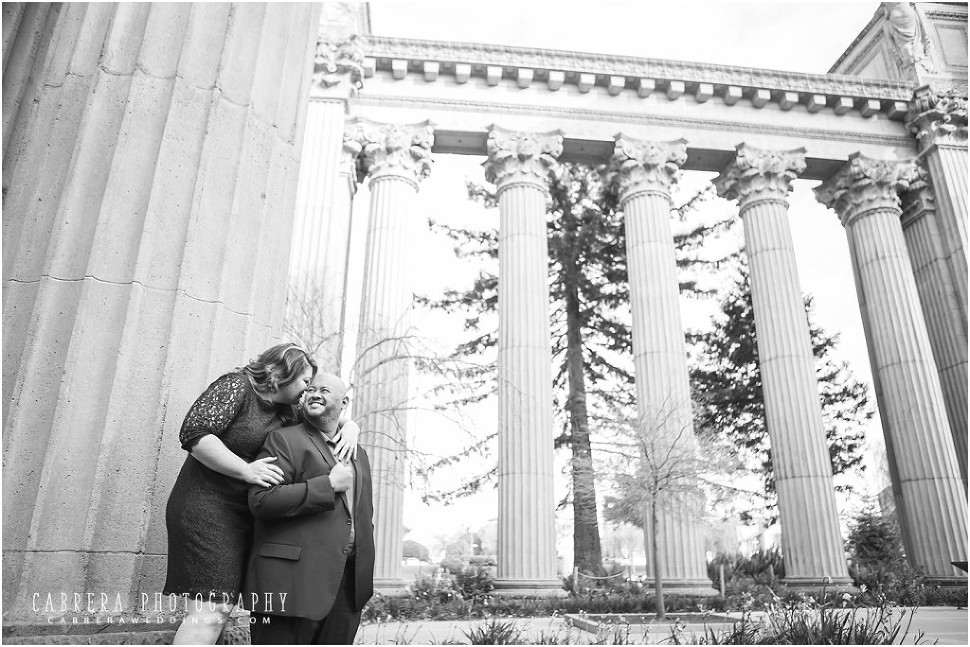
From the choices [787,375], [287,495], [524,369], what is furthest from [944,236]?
[287,495]

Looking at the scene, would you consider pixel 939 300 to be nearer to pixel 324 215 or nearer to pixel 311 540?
pixel 324 215

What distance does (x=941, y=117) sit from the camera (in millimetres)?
24656

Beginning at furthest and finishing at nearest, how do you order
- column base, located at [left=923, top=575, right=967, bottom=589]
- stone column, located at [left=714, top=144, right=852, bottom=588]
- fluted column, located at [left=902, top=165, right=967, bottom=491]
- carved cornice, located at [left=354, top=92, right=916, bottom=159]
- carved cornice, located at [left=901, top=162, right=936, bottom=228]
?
carved cornice, located at [left=901, top=162, right=936, bottom=228]
carved cornice, located at [left=354, top=92, right=916, bottom=159]
fluted column, located at [left=902, top=165, right=967, bottom=491]
stone column, located at [left=714, top=144, right=852, bottom=588]
column base, located at [left=923, top=575, right=967, bottom=589]

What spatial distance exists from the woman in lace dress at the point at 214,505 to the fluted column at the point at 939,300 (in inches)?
1005

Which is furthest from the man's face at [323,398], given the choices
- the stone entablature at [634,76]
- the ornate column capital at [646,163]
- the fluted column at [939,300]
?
the fluted column at [939,300]

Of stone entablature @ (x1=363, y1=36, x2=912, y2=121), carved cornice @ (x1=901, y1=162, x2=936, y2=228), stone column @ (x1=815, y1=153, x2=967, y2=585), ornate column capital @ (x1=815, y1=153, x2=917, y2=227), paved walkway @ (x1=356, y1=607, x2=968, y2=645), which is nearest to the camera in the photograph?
paved walkway @ (x1=356, y1=607, x2=968, y2=645)

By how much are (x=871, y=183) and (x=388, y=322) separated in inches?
736

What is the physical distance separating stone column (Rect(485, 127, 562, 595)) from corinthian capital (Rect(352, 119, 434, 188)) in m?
2.33

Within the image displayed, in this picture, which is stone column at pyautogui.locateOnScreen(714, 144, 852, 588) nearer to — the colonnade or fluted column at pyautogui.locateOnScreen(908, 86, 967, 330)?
the colonnade

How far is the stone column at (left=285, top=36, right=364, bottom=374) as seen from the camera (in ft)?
56.2

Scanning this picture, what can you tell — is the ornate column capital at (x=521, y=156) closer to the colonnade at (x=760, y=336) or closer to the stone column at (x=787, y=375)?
the colonnade at (x=760, y=336)

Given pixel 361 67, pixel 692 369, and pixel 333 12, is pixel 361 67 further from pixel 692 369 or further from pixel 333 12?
pixel 692 369

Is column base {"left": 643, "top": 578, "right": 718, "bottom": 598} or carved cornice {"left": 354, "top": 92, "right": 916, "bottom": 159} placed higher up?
carved cornice {"left": 354, "top": 92, "right": 916, "bottom": 159}

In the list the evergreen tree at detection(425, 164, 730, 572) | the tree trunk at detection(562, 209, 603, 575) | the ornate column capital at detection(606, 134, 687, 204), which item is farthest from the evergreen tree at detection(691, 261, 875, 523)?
the ornate column capital at detection(606, 134, 687, 204)
